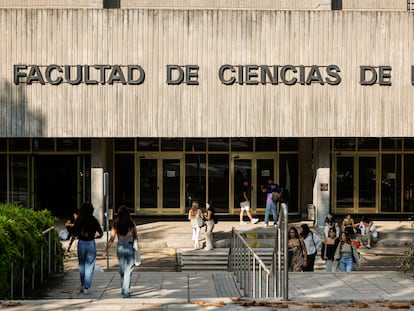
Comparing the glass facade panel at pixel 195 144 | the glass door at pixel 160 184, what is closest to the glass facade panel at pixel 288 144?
the glass facade panel at pixel 195 144

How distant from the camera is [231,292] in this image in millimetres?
12273

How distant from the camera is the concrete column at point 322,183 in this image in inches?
986

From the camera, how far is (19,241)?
1140 cm

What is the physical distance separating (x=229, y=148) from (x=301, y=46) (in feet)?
20.9

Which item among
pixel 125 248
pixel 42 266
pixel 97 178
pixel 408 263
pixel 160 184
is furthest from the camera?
pixel 160 184

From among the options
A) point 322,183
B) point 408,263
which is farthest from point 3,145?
point 408,263

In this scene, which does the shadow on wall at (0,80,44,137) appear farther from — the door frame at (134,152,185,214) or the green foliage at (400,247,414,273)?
the green foliage at (400,247,414,273)

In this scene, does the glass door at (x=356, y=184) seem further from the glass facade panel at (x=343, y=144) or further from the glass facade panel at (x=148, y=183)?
the glass facade panel at (x=148, y=183)

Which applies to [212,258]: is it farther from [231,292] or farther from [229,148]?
[229,148]

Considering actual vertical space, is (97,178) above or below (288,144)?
below

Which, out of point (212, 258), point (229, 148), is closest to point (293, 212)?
point (229, 148)

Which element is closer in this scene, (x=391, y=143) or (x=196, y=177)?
(x=196, y=177)

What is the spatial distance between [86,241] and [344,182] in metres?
19.4

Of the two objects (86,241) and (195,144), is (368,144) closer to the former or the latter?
(195,144)
